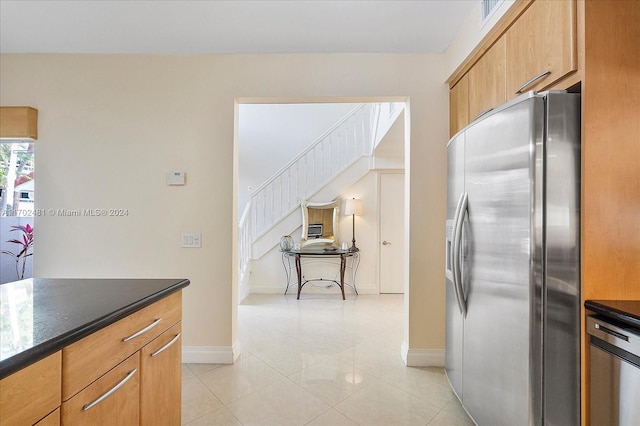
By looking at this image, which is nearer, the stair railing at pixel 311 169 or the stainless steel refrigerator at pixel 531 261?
the stainless steel refrigerator at pixel 531 261

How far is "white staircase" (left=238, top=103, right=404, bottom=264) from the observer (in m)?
5.37

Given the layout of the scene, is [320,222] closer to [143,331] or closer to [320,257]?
[320,257]

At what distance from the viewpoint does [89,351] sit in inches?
40.7

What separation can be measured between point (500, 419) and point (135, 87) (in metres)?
3.50

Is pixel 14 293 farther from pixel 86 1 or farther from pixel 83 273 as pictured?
pixel 86 1

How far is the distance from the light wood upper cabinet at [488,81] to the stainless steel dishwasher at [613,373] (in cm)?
129

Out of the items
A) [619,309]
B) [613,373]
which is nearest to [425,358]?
[613,373]

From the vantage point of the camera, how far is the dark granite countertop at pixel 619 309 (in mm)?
1108

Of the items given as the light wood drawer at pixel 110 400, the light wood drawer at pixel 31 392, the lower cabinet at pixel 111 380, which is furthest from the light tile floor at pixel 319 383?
the light wood drawer at pixel 31 392

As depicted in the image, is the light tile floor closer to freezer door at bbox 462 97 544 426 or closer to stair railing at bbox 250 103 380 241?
freezer door at bbox 462 97 544 426

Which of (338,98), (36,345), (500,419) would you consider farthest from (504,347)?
(338,98)

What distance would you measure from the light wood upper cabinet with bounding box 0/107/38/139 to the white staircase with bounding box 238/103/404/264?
2.88 meters

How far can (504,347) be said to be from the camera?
5.05 feet

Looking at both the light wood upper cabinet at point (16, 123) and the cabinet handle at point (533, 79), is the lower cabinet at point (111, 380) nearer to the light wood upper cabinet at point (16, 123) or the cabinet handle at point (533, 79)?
the cabinet handle at point (533, 79)
